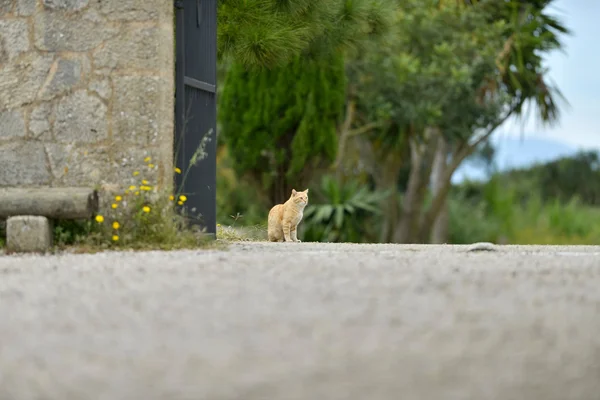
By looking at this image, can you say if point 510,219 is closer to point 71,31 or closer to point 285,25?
point 285,25

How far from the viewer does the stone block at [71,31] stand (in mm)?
6859

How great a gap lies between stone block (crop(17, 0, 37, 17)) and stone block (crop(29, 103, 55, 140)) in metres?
0.73

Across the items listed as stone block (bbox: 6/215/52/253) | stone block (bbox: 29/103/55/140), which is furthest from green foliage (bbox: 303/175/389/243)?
stone block (bbox: 6/215/52/253)

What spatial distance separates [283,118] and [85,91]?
943 centimetres

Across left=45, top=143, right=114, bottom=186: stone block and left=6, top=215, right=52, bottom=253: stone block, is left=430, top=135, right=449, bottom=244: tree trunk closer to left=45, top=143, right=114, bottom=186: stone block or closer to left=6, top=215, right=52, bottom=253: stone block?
left=45, top=143, right=114, bottom=186: stone block

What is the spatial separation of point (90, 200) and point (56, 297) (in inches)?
89.3

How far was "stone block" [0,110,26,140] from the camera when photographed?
6996mm

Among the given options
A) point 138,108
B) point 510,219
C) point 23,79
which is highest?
point 23,79

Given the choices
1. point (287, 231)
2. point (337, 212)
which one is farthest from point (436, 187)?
point (287, 231)

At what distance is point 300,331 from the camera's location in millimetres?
3600

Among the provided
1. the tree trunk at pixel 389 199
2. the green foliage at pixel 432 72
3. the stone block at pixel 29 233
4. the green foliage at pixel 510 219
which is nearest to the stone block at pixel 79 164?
the stone block at pixel 29 233

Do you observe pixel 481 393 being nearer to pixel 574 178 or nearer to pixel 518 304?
pixel 518 304

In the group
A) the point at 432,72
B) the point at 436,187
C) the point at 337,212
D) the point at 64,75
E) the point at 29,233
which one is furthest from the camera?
the point at 436,187

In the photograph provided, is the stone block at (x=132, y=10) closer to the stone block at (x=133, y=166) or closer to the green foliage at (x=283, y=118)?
the stone block at (x=133, y=166)
